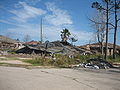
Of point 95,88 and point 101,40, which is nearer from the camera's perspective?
point 95,88

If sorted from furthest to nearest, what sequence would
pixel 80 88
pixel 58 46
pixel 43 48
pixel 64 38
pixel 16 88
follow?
pixel 64 38 → pixel 58 46 → pixel 43 48 → pixel 80 88 → pixel 16 88

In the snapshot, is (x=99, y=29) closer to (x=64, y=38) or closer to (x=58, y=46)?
(x=58, y=46)

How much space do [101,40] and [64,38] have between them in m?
31.5

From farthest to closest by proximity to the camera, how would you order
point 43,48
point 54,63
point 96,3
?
point 43,48 → point 96,3 → point 54,63

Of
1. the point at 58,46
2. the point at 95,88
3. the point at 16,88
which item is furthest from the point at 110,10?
the point at 16,88

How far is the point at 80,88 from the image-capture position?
6.93 meters

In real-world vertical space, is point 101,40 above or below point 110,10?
below

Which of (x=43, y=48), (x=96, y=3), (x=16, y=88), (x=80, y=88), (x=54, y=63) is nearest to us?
(x=16, y=88)

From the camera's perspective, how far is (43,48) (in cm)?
3716

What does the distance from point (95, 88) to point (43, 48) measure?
3059 centimetres

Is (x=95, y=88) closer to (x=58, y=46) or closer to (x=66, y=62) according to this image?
(x=66, y=62)

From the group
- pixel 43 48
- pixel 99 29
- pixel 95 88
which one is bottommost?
pixel 95 88

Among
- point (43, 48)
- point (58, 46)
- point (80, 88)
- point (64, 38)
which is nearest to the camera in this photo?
point (80, 88)

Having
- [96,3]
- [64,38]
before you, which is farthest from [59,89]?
[64,38]
